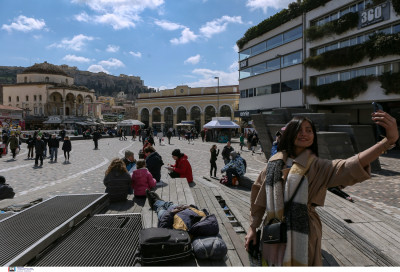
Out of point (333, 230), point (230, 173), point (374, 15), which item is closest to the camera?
point (333, 230)

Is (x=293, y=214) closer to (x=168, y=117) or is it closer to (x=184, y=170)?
(x=184, y=170)

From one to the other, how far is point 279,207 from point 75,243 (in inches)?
90.1

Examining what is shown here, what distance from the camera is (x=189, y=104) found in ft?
184

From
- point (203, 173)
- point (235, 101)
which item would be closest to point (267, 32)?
point (235, 101)

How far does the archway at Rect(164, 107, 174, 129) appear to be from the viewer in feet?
194

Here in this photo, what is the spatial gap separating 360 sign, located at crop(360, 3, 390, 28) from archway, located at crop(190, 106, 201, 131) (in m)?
36.0

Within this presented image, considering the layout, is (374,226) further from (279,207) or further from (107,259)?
(107,259)

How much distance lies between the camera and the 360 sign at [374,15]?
826 inches

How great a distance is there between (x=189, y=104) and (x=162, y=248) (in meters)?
53.8

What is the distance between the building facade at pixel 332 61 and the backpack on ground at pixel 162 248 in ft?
74.6

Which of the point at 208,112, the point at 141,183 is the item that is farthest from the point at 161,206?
the point at 208,112

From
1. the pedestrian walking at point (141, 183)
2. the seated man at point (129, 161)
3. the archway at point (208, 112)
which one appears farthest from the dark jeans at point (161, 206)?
the archway at point (208, 112)

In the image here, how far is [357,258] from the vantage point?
3584 mm

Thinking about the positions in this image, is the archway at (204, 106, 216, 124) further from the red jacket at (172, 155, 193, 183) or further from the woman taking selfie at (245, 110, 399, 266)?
the woman taking selfie at (245, 110, 399, 266)
